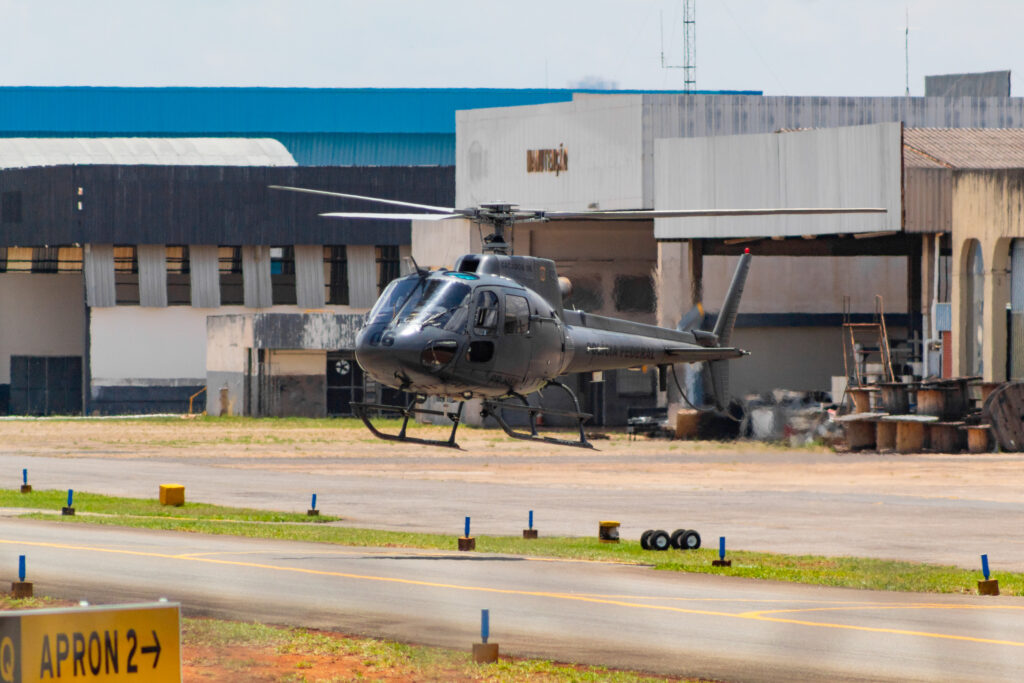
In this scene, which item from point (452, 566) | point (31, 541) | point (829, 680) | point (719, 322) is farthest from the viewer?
point (719, 322)

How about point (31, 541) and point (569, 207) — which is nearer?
point (31, 541)

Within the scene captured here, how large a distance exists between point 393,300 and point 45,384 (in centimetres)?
7731

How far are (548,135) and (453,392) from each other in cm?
4678

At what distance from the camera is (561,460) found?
5544 cm

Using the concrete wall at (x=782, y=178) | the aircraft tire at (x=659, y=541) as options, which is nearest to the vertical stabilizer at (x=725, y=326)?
the aircraft tire at (x=659, y=541)

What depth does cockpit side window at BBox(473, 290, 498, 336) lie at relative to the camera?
80.1ft

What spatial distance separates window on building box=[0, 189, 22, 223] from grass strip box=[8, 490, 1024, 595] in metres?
56.6

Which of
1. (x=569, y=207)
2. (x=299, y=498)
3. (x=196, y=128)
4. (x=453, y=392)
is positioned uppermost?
(x=196, y=128)

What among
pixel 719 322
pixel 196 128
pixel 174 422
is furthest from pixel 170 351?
pixel 719 322

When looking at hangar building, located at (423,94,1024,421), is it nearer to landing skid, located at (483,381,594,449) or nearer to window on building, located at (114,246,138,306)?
window on building, located at (114,246,138,306)

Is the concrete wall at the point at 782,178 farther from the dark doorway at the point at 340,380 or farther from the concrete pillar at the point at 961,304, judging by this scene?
the dark doorway at the point at 340,380

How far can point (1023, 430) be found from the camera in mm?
49281

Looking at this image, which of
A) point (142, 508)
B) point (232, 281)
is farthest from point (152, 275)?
point (142, 508)

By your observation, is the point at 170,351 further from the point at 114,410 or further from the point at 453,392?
the point at 453,392
